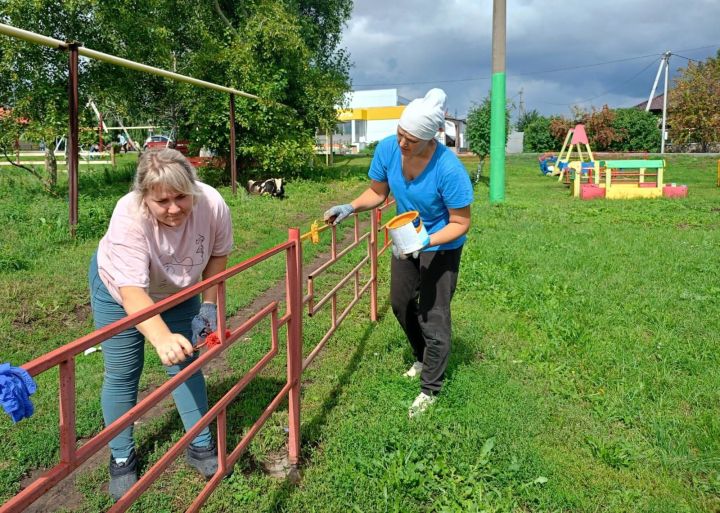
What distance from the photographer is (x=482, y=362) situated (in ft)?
12.2

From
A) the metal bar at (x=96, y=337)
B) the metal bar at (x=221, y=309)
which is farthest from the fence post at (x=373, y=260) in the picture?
the metal bar at (x=96, y=337)

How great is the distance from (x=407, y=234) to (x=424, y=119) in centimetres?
53

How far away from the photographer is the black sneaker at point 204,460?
255 cm

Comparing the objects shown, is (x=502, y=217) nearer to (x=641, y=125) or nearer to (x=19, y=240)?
(x=19, y=240)

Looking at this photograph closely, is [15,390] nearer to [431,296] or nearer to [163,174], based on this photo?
[163,174]

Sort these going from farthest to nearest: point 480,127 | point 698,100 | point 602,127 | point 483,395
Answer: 1. point 602,127
2. point 698,100
3. point 480,127
4. point 483,395

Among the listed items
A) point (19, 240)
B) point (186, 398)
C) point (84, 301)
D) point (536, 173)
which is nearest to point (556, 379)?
point (186, 398)

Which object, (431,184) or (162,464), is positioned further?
(431,184)

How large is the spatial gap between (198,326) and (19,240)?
497 cm

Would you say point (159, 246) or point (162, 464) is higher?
point (159, 246)

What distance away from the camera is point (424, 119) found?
2615 mm

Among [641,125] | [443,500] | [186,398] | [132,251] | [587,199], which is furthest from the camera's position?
[641,125]

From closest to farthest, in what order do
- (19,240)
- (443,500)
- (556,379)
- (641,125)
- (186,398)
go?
(443,500) < (186,398) < (556,379) < (19,240) < (641,125)

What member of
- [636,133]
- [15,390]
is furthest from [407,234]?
[636,133]
